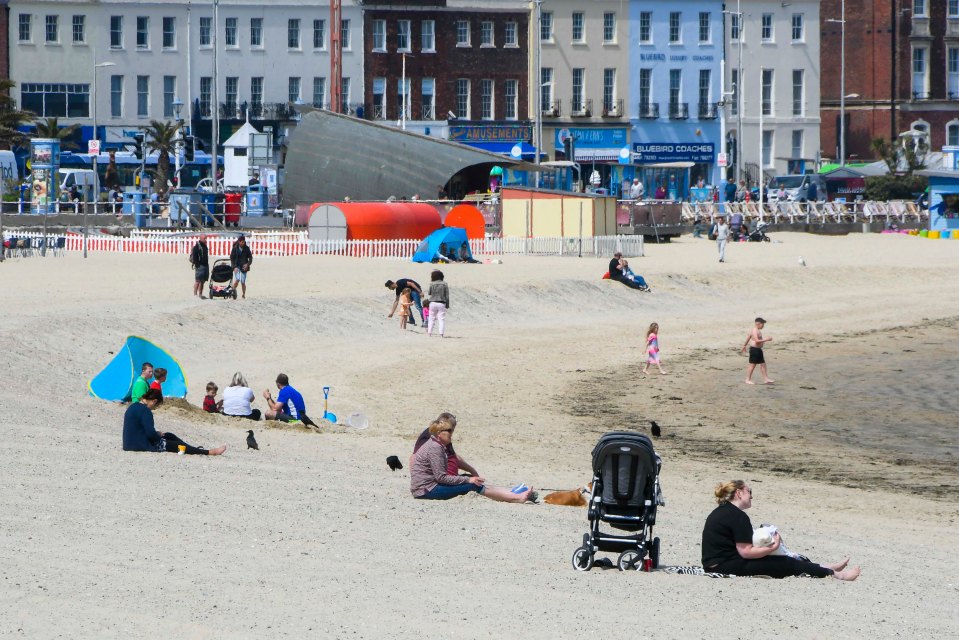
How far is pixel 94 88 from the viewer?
67375 millimetres

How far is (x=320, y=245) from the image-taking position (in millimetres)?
43812

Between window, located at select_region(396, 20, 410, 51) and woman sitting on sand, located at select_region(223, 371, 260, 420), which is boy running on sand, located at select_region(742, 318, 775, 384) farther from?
window, located at select_region(396, 20, 410, 51)

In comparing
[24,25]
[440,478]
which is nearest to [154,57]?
[24,25]

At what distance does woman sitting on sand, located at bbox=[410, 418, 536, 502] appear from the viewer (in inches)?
578

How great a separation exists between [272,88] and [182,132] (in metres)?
5.24

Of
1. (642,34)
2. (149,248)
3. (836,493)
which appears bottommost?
(836,493)

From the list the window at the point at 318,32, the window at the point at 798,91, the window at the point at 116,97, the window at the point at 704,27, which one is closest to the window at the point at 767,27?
the window at the point at 798,91

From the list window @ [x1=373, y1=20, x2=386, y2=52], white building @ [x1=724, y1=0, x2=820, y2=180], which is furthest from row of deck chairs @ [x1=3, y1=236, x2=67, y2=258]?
white building @ [x1=724, y1=0, x2=820, y2=180]

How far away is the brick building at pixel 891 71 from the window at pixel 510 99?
→ 19951mm

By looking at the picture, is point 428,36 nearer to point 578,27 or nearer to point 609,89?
point 578,27

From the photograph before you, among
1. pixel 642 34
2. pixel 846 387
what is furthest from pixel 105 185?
pixel 846 387

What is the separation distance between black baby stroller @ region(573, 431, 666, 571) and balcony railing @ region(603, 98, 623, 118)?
62.5 meters

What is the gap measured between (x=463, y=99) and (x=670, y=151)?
33.0 ft

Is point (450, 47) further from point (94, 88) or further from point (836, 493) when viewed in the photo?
point (836, 493)
